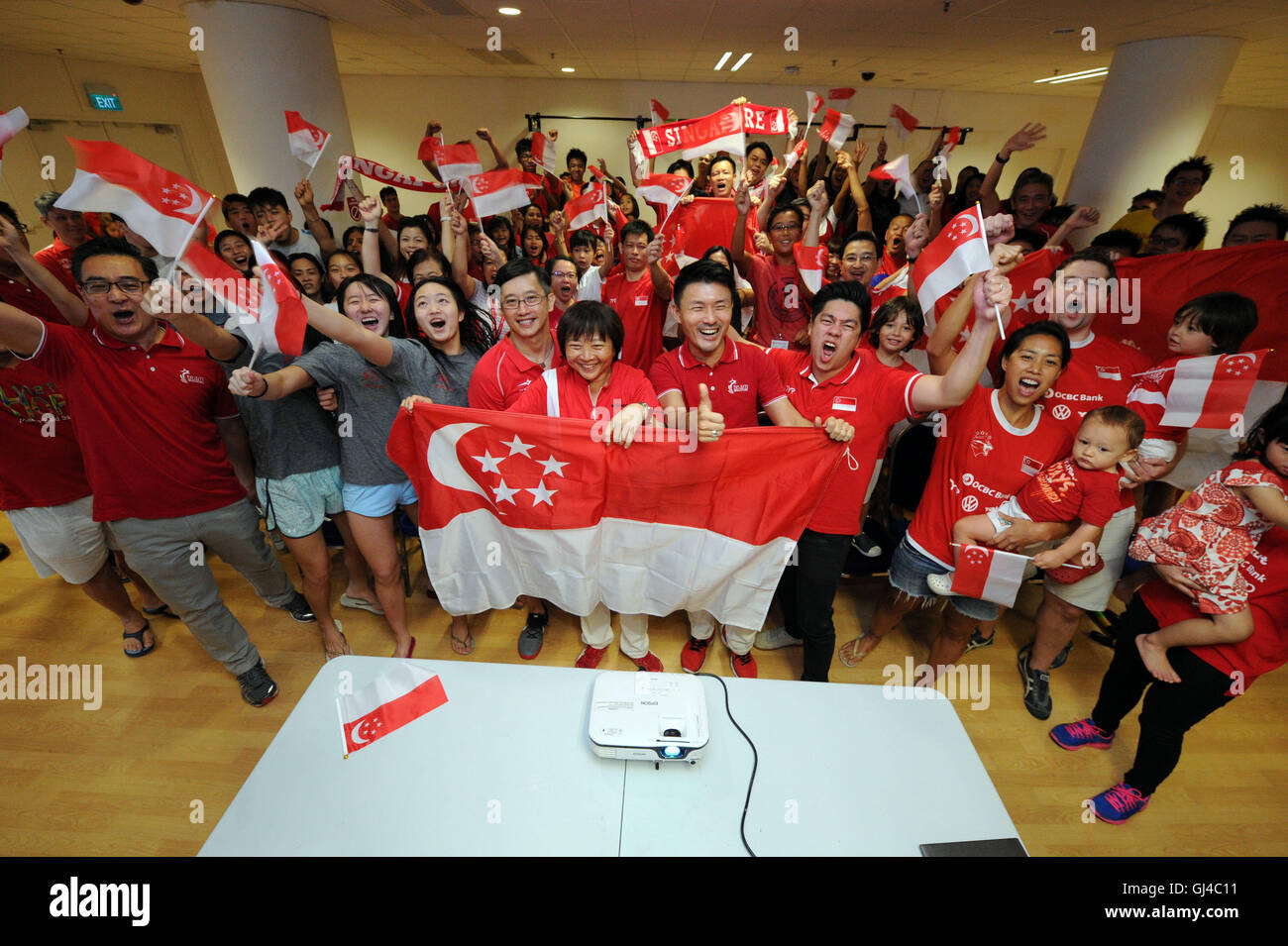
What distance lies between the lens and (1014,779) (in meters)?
2.46

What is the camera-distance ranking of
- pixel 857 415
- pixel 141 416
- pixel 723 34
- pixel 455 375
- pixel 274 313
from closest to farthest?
pixel 274 313 → pixel 141 416 → pixel 857 415 → pixel 455 375 → pixel 723 34

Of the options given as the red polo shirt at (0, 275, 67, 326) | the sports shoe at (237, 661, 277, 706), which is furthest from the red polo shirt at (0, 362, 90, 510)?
the sports shoe at (237, 661, 277, 706)

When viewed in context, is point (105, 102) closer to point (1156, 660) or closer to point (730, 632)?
point (730, 632)

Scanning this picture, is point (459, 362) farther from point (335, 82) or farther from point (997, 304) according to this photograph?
point (335, 82)

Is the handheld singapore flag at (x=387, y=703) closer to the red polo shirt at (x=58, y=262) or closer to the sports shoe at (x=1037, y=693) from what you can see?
the sports shoe at (x=1037, y=693)

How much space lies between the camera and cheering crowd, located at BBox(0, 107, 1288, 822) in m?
2.00

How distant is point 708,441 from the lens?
2.13 m

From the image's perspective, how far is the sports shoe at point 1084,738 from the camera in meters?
2.60

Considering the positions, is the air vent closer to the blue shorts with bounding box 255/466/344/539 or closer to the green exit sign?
the green exit sign

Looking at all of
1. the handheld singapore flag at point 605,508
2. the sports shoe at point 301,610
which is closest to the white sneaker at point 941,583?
the handheld singapore flag at point 605,508

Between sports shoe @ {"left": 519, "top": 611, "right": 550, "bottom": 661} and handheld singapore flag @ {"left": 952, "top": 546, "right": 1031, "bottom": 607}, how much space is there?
7.26 ft

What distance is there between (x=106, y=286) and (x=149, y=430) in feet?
1.85

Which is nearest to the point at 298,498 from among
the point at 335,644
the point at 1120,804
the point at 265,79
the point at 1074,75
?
the point at 335,644

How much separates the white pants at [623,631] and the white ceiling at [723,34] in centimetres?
652
